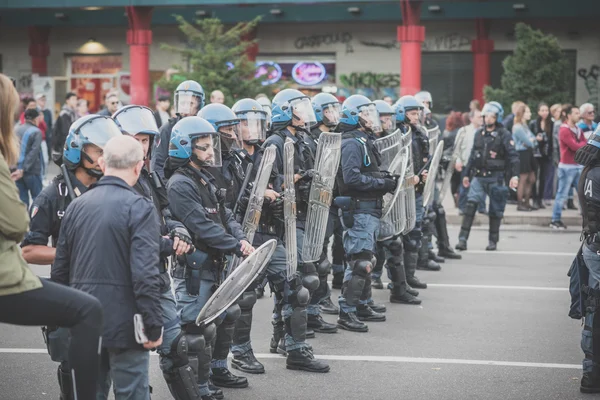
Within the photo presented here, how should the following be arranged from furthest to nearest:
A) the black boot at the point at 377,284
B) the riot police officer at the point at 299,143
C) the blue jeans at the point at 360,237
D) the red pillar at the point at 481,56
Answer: the red pillar at the point at 481,56 < the black boot at the point at 377,284 < the blue jeans at the point at 360,237 < the riot police officer at the point at 299,143

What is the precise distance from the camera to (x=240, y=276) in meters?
5.74

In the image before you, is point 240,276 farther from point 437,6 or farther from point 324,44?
point 324,44

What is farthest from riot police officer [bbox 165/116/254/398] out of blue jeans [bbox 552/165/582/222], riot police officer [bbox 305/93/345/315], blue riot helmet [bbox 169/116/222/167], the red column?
the red column

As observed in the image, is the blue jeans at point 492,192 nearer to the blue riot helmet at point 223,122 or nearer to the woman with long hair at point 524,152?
the woman with long hair at point 524,152

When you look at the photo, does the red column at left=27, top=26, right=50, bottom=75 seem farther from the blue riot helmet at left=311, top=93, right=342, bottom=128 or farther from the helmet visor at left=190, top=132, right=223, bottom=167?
the helmet visor at left=190, top=132, right=223, bottom=167

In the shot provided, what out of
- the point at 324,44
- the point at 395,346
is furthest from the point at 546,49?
the point at 395,346

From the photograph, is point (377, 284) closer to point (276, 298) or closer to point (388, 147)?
point (388, 147)

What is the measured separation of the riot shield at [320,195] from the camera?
7844mm

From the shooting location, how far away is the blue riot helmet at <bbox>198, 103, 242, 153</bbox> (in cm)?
702

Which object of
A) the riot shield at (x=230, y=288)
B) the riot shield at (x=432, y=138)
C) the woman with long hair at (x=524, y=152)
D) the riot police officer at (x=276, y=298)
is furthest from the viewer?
the woman with long hair at (x=524, y=152)

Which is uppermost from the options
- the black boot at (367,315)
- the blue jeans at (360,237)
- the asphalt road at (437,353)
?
the blue jeans at (360,237)

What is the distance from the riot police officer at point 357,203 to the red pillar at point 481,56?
18637mm

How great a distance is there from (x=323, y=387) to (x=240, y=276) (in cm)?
143

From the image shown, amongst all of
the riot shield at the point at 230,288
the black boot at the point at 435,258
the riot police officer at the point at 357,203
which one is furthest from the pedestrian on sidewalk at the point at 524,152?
the riot shield at the point at 230,288
